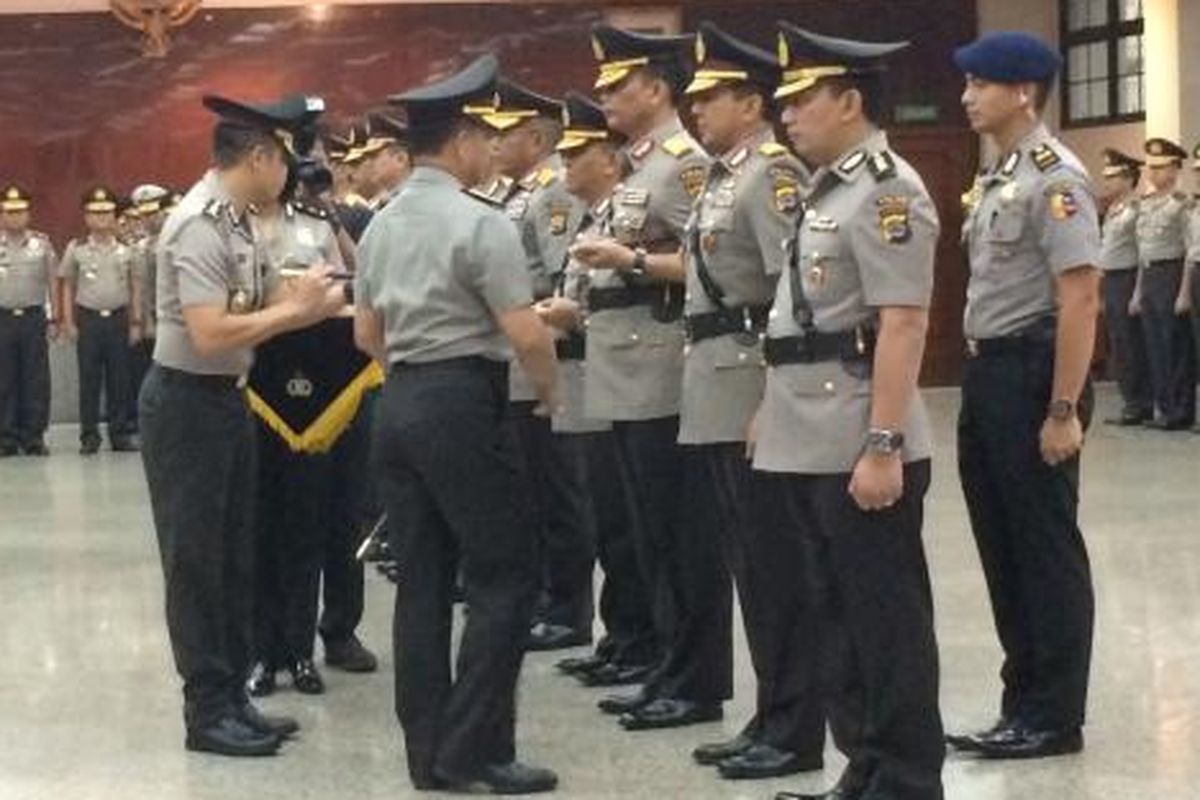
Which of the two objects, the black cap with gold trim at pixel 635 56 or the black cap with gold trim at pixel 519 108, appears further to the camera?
the black cap with gold trim at pixel 519 108

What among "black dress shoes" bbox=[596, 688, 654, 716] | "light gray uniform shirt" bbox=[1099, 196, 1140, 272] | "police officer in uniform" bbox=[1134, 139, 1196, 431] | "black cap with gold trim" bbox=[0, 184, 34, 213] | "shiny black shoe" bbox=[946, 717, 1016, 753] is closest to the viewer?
"shiny black shoe" bbox=[946, 717, 1016, 753]

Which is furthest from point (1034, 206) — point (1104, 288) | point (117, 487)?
point (1104, 288)

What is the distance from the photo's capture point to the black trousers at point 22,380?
14828 mm

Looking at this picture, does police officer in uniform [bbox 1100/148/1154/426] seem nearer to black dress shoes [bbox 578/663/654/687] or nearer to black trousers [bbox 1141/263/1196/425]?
black trousers [bbox 1141/263/1196/425]

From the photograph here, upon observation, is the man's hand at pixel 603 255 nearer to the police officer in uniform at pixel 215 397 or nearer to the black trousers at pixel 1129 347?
the police officer in uniform at pixel 215 397

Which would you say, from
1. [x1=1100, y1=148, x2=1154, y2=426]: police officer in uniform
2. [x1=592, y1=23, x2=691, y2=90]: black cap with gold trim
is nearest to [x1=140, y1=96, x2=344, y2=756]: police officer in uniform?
[x1=592, y1=23, x2=691, y2=90]: black cap with gold trim

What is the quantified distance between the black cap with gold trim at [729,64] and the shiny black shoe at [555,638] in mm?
2129

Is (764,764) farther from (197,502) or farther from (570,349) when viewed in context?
(570,349)

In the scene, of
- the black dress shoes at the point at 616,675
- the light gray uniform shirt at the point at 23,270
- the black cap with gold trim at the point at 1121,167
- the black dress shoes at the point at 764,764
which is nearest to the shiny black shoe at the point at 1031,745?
the black dress shoes at the point at 764,764

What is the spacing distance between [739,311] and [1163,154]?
9405 mm

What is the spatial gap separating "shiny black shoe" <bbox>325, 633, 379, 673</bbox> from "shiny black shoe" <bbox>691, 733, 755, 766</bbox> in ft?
5.25

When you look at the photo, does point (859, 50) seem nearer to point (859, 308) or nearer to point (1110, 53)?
point (859, 308)

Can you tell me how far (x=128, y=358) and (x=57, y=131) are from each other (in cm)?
293

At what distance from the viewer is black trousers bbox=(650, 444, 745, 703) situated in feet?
18.1
